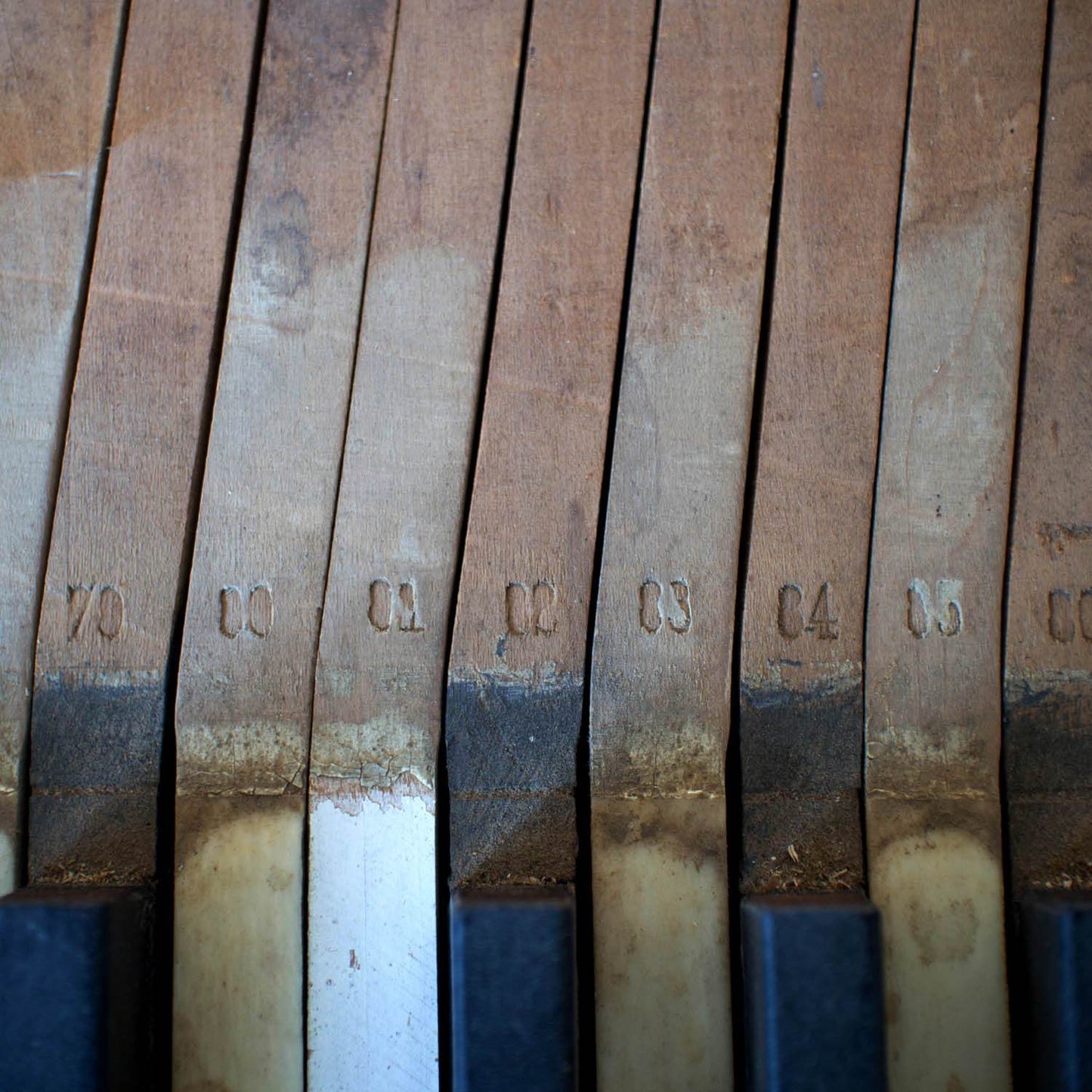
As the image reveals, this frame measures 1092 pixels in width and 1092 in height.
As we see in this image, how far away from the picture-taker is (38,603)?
3.71 ft

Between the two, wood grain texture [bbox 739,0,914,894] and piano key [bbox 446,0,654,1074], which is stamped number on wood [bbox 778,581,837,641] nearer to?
wood grain texture [bbox 739,0,914,894]

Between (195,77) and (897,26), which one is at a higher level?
(897,26)

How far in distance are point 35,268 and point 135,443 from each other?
244mm

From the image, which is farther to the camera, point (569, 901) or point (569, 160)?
point (569, 160)

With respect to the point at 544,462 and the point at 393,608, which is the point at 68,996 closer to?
the point at 393,608

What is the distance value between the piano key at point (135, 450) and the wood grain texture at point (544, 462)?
1.12ft

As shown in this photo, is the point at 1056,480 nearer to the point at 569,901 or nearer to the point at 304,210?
the point at 569,901

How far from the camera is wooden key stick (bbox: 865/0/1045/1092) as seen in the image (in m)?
1.10

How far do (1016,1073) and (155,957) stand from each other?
3.16 ft

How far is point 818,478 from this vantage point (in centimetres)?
113

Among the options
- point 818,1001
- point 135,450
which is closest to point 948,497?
point 818,1001

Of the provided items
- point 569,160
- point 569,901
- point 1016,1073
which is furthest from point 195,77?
point 1016,1073

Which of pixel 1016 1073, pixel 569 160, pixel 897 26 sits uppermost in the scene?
pixel 897 26

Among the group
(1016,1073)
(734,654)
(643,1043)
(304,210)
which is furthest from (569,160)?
(1016,1073)
